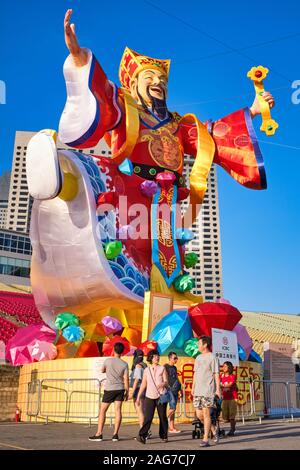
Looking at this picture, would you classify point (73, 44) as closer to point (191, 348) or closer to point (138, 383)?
point (191, 348)

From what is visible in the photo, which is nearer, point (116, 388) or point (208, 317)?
point (116, 388)

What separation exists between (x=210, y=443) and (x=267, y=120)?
1038 centimetres

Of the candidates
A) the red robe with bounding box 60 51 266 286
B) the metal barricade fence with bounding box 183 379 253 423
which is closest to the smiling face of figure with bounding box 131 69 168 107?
the red robe with bounding box 60 51 266 286

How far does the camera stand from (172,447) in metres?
6.12

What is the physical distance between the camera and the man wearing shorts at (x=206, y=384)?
6.14 meters

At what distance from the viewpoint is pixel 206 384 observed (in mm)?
6234

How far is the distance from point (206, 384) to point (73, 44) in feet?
28.7

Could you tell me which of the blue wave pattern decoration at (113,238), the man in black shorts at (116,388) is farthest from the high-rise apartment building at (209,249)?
the man in black shorts at (116,388)

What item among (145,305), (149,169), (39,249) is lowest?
(145,305)

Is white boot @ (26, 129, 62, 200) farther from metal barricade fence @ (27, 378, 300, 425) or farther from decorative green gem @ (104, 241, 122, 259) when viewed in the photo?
metal barricade fence @ (27, 378, 300, 425)

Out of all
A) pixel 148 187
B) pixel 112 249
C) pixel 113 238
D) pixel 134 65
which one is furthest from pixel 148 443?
pixel 134 65
